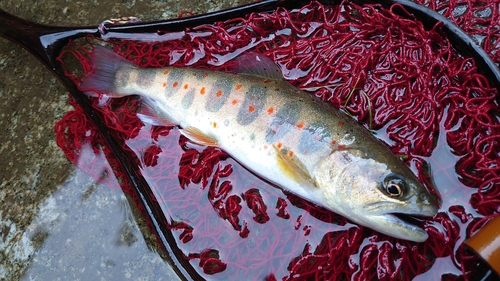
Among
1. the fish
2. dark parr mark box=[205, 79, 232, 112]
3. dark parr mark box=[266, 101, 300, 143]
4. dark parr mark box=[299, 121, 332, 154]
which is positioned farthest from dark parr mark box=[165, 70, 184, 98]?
dark parr mark box=[299, 121, 332, 154]

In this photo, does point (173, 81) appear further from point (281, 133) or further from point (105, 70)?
point (281, 133)

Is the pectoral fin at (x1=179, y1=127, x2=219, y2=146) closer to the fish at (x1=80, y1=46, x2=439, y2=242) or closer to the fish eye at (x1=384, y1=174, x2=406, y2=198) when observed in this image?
the fish at (x1=80, y1=46, x2=439, y2=242)

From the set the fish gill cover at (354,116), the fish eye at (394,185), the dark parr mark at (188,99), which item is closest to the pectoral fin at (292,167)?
the fish gill cover at (354,116)

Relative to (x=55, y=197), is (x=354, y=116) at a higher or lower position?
higher

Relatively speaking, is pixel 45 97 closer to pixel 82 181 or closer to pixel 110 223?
pixel 82 181

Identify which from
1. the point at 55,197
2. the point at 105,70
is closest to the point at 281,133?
the point at 105,70
